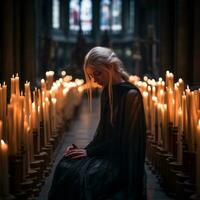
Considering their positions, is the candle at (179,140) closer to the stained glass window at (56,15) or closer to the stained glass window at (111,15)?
the stained glass window at (56,15)

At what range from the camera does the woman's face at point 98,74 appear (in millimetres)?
6008

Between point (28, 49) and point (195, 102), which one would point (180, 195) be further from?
A: point (28, 49)

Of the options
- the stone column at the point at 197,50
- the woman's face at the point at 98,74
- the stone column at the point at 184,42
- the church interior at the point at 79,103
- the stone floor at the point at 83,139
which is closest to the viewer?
the woman's face at the point at 98,74

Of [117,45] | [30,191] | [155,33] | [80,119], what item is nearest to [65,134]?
[80,119]

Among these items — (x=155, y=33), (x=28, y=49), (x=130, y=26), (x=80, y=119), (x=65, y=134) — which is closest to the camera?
(x=65, y=134)

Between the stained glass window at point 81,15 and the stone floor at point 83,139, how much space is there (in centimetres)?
2400

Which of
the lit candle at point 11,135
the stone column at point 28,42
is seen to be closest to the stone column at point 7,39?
the stone column at point 28,42

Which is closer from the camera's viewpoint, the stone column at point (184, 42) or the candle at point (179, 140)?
the candle at point (179, 140)

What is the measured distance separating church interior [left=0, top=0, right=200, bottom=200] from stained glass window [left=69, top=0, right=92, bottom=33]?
11.3ft

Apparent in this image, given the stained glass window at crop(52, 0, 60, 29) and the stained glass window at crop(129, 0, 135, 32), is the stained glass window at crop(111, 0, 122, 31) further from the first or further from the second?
the stained glass window at crop(52, 0, 60, 29)

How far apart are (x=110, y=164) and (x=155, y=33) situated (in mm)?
28092

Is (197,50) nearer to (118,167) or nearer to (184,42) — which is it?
(184,42)

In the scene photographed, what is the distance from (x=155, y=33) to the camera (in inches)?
1323

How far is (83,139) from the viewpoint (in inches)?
498
